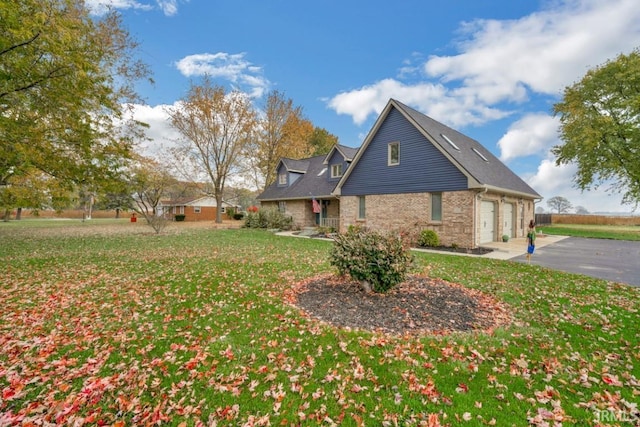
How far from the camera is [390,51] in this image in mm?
15977

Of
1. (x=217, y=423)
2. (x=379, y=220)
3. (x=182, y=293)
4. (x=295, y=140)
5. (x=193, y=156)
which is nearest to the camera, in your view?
(x=217, y=423)

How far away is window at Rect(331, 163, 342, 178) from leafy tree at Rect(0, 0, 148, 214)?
13585mm

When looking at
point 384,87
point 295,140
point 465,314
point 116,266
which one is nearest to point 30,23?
point 116,266

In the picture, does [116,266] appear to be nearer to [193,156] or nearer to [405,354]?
[405,354]

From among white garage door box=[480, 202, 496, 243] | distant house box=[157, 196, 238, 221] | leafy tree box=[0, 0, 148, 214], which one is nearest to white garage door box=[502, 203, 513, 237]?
white garage door box=[480, 202, 496, 243]

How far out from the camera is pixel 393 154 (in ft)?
52.5

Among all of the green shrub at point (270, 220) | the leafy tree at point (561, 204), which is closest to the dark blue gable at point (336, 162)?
Result: the green shrub at point (270, 220)

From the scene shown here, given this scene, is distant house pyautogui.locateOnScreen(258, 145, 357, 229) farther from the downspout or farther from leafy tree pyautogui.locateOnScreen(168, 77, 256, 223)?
the downspout

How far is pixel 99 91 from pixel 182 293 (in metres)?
8.17

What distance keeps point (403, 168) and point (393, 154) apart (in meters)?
1.14

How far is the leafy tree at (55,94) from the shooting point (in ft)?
24.1

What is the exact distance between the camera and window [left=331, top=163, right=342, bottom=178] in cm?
2172

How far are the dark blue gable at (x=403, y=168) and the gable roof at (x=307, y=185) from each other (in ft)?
13.6

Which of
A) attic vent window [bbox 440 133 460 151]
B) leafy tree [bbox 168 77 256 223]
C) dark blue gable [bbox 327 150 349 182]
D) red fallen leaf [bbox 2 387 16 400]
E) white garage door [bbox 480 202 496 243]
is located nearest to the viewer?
red fallen leaf [bbox 2 387 16 400]
